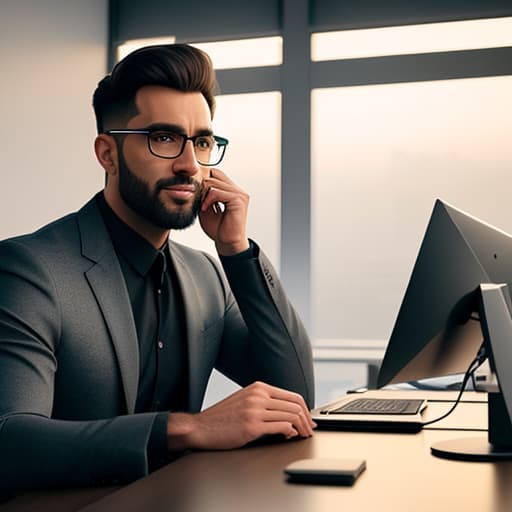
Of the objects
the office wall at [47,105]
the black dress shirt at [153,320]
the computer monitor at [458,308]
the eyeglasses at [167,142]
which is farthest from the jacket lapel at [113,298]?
the office wall at [47,105]

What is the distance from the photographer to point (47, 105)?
4.68 m

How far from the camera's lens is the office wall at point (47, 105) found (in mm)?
4316

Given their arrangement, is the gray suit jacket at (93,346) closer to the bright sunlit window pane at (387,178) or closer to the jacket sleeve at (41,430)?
the jacket sleeve at (41,430)

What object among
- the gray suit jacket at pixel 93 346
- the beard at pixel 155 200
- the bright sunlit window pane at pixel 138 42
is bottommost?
Result: the gray suit jacket at pixel 93 346

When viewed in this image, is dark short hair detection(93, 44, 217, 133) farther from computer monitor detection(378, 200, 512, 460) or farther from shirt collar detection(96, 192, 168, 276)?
computer monitor detection(378, 200, 512, 460)

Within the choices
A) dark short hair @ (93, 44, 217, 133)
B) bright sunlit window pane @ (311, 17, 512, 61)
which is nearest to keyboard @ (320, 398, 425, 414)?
dark short hair @ (93, 44, 217, 133)

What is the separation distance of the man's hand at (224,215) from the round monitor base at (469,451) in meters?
0.70

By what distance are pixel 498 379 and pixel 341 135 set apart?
4030 mm

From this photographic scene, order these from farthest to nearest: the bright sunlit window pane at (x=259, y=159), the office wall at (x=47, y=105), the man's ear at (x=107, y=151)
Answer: the bright sunlit window pane at (x=259, y=159) → the office wall at (x=47, y=105) → the man's ear at (x=107, y=151)

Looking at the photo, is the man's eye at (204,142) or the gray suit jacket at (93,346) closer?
the gray suit jacket at (93,346)

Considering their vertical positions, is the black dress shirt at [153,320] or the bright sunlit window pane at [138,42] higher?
the bright sunlit window pane at [138,42]

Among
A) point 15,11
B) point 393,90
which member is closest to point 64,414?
point 15,11

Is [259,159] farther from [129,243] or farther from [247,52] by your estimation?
[129,243]

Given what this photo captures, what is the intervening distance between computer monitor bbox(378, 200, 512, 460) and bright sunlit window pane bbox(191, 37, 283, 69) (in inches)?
163
